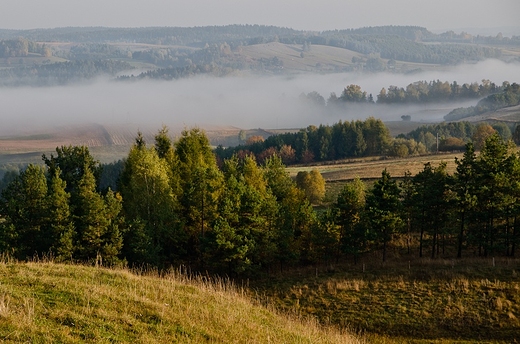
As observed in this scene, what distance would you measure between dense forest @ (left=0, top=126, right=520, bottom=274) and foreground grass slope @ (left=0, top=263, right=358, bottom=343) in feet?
70.8

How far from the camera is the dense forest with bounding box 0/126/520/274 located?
146 ft

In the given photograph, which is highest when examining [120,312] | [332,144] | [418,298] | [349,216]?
[120,312]

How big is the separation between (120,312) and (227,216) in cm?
2915

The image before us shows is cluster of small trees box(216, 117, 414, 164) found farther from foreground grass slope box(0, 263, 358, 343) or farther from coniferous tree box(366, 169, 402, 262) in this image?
foreground grass slope box(0, 263, 358, 343)

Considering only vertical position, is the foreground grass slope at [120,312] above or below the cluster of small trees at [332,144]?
above

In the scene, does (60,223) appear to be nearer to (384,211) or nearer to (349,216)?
(349,216)

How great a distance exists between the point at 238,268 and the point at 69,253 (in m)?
15.4

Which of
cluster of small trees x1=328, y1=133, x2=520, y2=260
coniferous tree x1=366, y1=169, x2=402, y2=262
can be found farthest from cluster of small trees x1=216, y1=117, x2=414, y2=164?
coniferous tree x1=366, y1=169, x2=402, y2=262

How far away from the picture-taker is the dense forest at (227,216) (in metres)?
44.5

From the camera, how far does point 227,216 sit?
46156mm

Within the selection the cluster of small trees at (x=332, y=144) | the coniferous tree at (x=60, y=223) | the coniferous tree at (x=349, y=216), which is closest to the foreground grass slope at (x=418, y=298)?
the coniferous tree at (x=349, y=216)

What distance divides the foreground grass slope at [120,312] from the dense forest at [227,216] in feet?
70.8

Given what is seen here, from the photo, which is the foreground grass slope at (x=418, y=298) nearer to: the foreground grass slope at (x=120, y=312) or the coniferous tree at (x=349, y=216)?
the coniferous tree at (x=349, y=216)

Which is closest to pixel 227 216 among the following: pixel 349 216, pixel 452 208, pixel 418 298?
pixel 349 216
